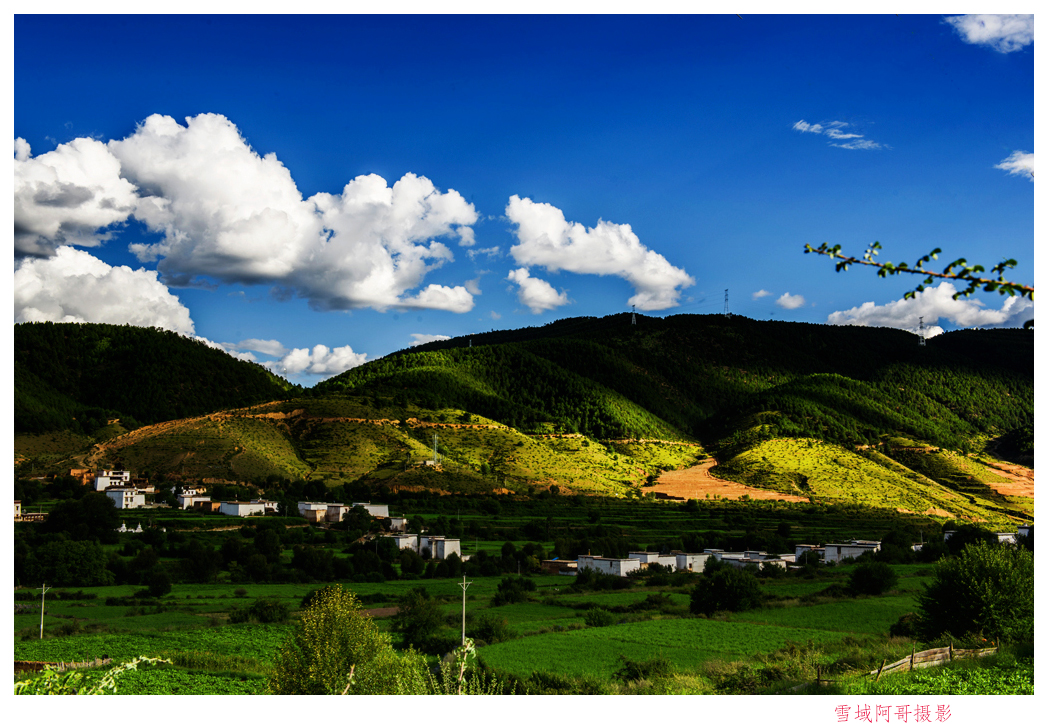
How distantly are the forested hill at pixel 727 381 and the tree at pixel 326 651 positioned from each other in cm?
5166

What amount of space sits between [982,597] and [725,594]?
9.71 meters

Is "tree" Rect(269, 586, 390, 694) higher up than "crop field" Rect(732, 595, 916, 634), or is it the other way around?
"tree" Rect(269, 586, 390, 694)

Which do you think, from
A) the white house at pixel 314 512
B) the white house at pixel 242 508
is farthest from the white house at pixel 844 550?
the white house at pixel 242 508

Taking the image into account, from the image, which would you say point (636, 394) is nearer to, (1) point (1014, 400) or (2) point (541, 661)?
(1) point (1014, 400)

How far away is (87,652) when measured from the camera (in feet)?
62.3

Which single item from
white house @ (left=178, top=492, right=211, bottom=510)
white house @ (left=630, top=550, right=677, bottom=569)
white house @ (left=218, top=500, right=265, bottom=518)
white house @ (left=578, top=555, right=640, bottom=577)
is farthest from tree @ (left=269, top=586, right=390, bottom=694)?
white house @ (left=178, top=492, right=211, bottom=510)

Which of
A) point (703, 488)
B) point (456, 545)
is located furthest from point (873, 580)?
point (703, 488)

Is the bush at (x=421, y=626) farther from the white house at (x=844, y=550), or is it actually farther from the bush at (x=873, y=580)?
the white house at (x=844, y=550)

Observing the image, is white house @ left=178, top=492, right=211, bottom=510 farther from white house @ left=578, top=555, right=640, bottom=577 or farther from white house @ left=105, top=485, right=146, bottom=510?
white house @ left=578, top=555, right=640, bottom=577

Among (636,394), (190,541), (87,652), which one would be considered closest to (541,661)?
(87,652)

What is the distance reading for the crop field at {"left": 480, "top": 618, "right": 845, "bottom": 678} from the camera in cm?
1820

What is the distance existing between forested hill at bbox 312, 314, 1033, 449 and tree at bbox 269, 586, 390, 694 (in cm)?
5166

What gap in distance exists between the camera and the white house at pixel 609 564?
109 feet

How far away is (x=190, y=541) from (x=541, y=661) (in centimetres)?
2371
